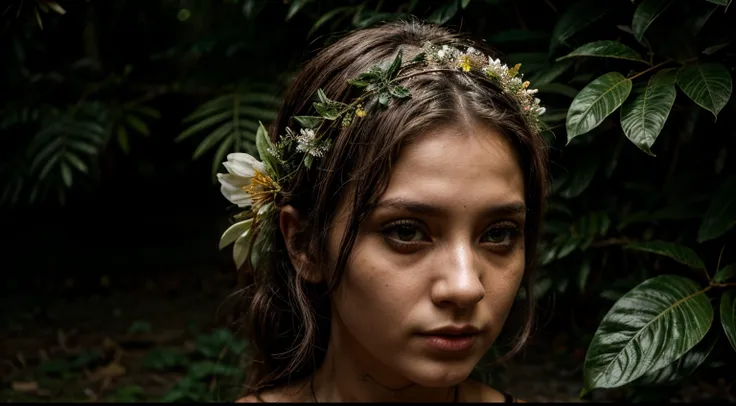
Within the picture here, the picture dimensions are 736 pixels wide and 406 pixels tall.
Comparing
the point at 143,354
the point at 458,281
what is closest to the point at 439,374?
the point at 458,281

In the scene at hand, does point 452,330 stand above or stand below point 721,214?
below

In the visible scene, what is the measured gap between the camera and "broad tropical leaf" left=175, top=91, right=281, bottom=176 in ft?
9.41

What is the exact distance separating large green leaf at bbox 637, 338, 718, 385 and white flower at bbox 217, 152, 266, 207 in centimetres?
113

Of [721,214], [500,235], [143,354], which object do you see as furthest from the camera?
[143,354]

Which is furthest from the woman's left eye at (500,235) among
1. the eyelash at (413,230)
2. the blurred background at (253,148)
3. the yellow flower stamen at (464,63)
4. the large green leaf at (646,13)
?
the large green leaf at (646,13)

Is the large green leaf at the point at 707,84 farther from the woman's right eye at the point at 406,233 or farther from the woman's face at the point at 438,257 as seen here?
the woman's right eye at the point at 406,233

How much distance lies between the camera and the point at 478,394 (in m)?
2.27

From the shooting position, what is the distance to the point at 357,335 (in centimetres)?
196

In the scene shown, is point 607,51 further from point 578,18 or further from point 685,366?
point 685,366

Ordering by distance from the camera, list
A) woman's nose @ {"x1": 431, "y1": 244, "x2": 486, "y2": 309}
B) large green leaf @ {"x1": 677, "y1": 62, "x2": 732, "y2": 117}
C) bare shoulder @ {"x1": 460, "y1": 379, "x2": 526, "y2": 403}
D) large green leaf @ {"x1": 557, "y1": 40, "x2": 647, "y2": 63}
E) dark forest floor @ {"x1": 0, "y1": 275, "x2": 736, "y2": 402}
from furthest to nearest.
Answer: dark forest floor @ {"x1": 0, "y1": 275, "x2": 736, "y2": 402}, bare shoulder @ {"x1": 460, "y1": 379, "x2": 526, "y2": 403}, large green leaf @ {"x1": 557, "y1": 40, "x2": 647, "y2": 63}, large green leaf @ {"x1": 677, "y1": 62, "x2": 732, "y2": 117}, woman's nose @ {"x1": 431, "y1": 244, "x2": 486, "y2": 309}

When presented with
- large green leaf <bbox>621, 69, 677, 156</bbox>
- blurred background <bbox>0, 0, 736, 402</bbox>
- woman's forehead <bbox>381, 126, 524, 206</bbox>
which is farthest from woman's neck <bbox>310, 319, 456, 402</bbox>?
large green leaf <bbox>621, 69, 677, 156</bbox>

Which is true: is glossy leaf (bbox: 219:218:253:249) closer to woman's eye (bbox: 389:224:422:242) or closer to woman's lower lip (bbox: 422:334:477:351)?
woman's eye (bbox: 389:224:422:242)

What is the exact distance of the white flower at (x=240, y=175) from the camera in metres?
2.14

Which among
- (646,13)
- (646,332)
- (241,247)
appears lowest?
(646,332)
